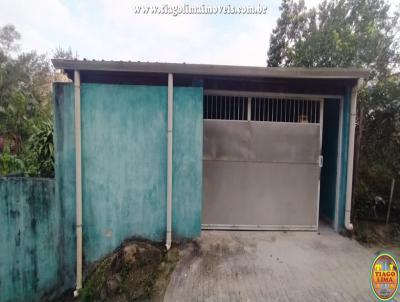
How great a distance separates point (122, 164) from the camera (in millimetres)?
3754

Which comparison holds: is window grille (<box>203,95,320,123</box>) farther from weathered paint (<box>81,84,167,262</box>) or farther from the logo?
the logo

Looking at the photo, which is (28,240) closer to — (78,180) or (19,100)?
(78,180)

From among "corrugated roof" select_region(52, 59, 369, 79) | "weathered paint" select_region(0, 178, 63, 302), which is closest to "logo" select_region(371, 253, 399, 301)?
"corrugated roof" select_region(52, 59, 369, 79)

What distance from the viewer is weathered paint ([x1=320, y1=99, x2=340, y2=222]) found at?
14.1ft

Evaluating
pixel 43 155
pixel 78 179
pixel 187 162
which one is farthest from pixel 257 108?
pixel 43 155

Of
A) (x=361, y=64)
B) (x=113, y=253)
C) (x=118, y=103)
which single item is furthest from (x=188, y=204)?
(x=361, y=64)

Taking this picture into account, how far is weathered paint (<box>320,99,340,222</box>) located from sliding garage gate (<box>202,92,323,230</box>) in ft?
1.50

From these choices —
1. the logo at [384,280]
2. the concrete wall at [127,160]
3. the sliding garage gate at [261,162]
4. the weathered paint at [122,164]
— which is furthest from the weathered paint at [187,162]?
the logo at [384,280]

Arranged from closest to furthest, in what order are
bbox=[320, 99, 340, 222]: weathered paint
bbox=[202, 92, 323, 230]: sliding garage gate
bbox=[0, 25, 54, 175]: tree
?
1. bbox=[202, 92, 323, 230]: sliding garage gate
2. bbox=[320, 99, 340, 222]: weathered paint
3. bbox=[0, 25, 54, 175]: tree

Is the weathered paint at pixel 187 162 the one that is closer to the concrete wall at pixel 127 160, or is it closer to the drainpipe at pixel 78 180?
the concrete wall at pixel 127 160

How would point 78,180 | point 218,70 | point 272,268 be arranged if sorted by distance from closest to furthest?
point 272,268
point 218,70
point 78,180

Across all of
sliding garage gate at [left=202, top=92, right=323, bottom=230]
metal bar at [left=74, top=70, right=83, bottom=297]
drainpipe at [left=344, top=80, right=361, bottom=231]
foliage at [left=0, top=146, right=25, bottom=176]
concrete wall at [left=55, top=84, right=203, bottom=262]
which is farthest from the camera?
foliage at [left=0, top=146, right=25, bottom=176]

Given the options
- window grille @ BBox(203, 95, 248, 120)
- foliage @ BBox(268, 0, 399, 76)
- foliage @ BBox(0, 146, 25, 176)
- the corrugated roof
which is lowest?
foliage @ BBox(0, 146, 25, 176)

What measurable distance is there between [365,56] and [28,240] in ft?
35.9
